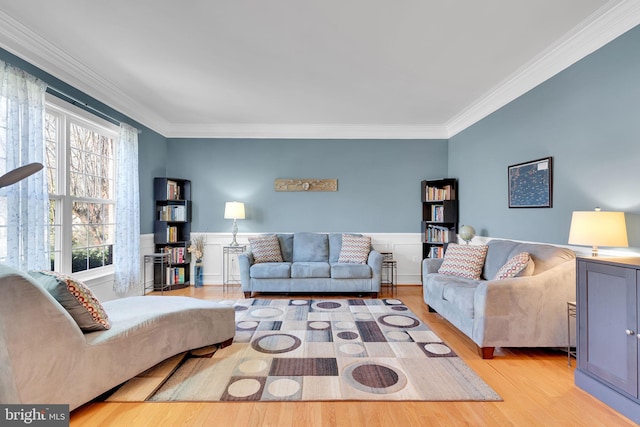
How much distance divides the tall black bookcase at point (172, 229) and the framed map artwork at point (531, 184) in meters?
4.74

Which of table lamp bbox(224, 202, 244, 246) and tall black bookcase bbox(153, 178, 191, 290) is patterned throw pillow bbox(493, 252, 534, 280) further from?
tall black bookcase bbox(153, 178, 191, 290)

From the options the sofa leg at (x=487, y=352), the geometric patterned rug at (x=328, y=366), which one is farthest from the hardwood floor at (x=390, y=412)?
the sofa leg at (x=487, y=352)

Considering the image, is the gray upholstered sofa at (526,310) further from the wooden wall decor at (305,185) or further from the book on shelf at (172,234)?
the book on shelf at (172,234)

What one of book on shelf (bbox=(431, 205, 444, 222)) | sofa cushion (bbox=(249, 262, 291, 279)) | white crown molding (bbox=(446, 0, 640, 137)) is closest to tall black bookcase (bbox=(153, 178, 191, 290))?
sofa cushion (bbox=(249, 262, 291, 279))

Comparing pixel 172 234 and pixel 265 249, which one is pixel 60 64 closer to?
pixel 172 234

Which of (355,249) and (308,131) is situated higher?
(308,131)

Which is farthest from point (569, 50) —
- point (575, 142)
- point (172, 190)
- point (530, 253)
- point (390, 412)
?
point (172, 190)

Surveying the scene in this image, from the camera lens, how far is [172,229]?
502cm

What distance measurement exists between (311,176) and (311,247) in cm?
124

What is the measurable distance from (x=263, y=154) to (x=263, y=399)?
4065 millimetres

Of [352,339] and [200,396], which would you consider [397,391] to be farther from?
[200,396]

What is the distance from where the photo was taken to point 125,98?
13.2ft

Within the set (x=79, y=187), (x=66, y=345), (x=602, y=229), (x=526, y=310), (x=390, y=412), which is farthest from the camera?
(x=79, y=187)

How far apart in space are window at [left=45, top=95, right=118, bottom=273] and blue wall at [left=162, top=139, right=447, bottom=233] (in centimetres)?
141
